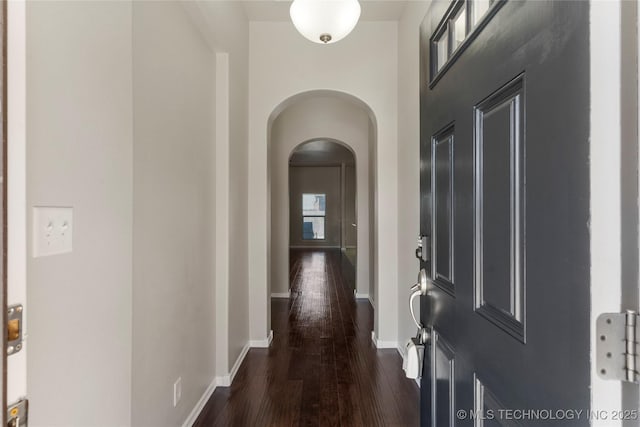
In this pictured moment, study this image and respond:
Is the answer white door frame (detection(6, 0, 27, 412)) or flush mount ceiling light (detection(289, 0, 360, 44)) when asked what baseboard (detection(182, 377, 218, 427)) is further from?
flush mount ceiling light (detection(289, 0, 360, 44))

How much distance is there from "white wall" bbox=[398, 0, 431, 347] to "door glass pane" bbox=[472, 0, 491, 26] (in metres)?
1.56

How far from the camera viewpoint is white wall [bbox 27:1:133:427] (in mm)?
884

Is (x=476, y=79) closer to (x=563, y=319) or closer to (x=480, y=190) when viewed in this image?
(x=480, y=190)

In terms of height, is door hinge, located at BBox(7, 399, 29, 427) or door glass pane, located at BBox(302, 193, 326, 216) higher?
door glass pane, located at BBox(302, 193, 326, 216)

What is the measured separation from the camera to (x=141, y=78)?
1.36 meters

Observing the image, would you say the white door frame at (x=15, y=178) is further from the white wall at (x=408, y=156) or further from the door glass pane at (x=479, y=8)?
the white wall at (x=408, y=156)

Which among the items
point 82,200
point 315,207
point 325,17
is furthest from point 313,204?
point 82,200

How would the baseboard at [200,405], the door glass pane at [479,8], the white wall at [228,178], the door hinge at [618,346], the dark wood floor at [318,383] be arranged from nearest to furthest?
the door hinge at [618,346] → the door glass pane at [479,8] → the baseboard at [200,405] → the dark wood floor at [318,383] → the white wall at [228,178]

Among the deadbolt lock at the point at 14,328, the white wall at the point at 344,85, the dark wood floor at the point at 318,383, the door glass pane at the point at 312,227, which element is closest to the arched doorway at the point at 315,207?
the door glass pane at the point at 312,227

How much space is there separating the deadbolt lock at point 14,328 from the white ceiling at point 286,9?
2.86 meters

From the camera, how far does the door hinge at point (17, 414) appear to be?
53cm

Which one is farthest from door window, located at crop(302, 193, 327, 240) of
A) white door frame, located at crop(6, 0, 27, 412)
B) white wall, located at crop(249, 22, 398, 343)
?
white door frame, located at crop(6, 0, 27, 412)

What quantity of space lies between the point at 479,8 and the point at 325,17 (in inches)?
35.3

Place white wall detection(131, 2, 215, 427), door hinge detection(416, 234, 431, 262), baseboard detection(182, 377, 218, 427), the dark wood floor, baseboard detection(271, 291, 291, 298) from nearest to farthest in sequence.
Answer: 1. door hinge detection(416, 234, 431, 262)
2. white wall detection(131, 2, 215, 427)
3. baseboard detection(182, 377, 218, 427)
4. the dark wood floor
5. baseboard detection(271, 291, 291, 298)
